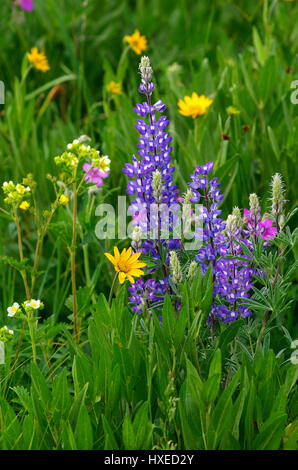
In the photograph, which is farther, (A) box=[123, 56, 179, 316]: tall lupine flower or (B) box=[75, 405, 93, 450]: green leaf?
(A) box=[123, 56, 179, 316]: tall lupine flower

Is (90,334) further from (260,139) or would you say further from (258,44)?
(258,44)

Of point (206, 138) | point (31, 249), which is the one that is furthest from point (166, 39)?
point (31, 249)

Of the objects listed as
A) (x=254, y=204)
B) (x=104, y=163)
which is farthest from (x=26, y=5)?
(x=254, y=204)

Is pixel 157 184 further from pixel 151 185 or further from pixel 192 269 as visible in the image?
pixel 192 269

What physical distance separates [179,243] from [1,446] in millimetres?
552

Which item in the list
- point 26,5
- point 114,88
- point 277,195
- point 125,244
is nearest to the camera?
point 277,195

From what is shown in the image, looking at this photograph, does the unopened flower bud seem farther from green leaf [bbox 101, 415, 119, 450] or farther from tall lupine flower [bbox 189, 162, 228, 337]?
green leaf [bbox 101, 415, 119, 450]

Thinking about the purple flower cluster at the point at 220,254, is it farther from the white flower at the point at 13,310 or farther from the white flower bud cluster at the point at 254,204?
the white flower at the point at 13,310

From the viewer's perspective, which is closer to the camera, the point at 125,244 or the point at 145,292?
the point at 145,292

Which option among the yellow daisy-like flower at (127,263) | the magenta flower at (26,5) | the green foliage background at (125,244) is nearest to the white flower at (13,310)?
the green foliage background at (125,244)

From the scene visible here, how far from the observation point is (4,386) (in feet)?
4.49

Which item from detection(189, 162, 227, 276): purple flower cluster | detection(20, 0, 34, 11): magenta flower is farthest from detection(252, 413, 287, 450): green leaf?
detection(20, 0, 34, 11): magenta flower

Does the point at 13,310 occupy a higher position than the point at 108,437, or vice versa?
the point at 13,310

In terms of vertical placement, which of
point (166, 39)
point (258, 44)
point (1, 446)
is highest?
point (166, 39)
